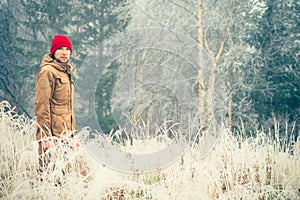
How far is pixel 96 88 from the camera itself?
1109 centimetres

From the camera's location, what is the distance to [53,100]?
10.4 feet

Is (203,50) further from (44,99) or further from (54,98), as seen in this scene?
(44,99)

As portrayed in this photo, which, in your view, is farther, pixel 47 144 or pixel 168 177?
pixel 168 177

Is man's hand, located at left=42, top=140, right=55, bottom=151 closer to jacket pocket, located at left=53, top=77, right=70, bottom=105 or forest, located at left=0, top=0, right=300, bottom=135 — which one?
jacket pocket, located at left=53, top=77, right=70, bottom=105

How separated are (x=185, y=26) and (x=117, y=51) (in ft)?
7.78

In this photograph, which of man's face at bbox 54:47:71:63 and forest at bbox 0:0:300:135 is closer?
man's face at bbox 54:47:71:63

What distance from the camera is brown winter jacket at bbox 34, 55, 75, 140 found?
3047 millimetres

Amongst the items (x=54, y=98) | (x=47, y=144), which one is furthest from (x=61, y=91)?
(x=47, y=144)

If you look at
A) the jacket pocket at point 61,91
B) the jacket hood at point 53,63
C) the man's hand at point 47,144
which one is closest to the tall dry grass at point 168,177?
the man's hand at point 47,144

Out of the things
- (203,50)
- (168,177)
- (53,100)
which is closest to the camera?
(53,100)

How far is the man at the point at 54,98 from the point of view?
3.05 metres

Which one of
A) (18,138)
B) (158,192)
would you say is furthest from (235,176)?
(18,138)

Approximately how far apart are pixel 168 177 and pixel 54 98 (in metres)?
1.16

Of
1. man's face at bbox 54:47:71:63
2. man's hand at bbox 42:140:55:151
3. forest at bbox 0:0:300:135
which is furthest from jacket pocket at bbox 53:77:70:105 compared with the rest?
forest at bbox 0:0:300:135
